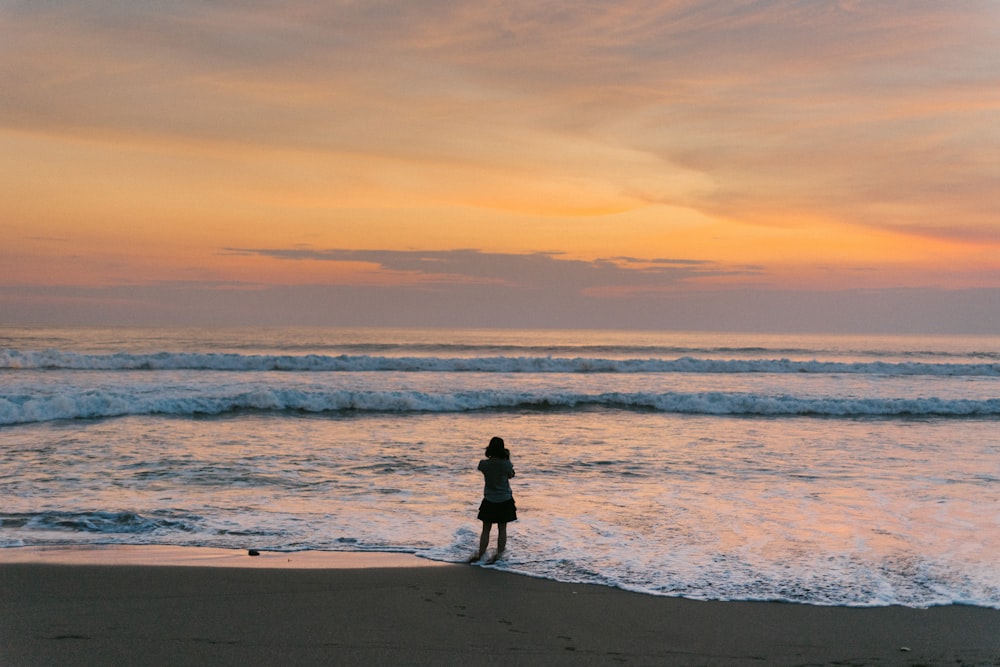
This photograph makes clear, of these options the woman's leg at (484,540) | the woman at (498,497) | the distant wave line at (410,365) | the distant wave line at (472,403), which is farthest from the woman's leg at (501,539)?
the distant wave line at (410,365)

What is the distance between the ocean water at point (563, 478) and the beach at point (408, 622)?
51 centimetres

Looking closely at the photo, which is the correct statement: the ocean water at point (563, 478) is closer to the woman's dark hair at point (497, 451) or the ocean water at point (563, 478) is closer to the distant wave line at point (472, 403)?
→ the distant wave line at point (472, 403)

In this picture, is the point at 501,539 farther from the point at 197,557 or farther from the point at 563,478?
the point at 563,478

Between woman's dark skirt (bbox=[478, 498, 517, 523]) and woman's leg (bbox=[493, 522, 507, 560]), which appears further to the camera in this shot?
woman's dark skirt (bbox=[478, 498, 517, 523])

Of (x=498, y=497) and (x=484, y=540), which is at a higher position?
(x=498, y=497)

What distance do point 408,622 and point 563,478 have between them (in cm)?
636

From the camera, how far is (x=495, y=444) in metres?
7.93

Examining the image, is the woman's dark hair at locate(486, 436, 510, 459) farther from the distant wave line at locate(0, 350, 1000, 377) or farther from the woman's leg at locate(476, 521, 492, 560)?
the distant wave line at locate(0, 350, 1000, 377)

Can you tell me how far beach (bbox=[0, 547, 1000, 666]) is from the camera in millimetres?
4980

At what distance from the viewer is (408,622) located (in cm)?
558

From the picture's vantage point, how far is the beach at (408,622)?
4.98 meters

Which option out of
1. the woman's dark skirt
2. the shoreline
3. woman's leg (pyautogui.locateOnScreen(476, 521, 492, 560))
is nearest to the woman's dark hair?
the woman's dark skirt

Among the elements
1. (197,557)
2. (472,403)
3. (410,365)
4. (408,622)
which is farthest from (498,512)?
(410,365)

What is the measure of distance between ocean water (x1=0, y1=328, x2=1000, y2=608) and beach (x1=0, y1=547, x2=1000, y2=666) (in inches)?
20.0
